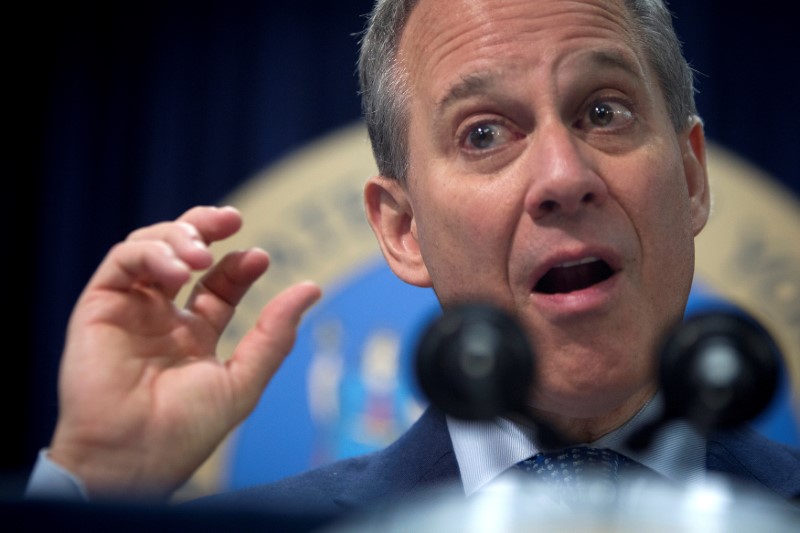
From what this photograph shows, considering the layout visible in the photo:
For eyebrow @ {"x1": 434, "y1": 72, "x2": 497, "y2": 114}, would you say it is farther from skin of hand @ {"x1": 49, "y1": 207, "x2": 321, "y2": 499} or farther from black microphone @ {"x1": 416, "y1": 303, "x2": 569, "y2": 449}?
black microphone @ {"x1": 416, "y1": 303, "x2": 569, "y2": 449}

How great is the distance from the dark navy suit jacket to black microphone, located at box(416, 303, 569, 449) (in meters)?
0.58

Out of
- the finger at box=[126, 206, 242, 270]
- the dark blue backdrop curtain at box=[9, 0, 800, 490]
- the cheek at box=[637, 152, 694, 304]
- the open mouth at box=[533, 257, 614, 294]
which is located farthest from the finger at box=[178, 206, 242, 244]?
the dark blue backdrop curtain at box=[9, 0, 800, 490]

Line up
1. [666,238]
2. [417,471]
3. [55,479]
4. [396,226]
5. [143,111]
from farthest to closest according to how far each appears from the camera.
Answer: [143,111]
[396,226]
[417,471]
[666,238]
[55,479]

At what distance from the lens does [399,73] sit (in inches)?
53.9

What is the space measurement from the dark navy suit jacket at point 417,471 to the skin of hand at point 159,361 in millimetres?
138

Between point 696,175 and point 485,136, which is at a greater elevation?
point 485,136

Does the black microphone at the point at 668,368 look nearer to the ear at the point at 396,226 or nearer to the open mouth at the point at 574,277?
the open mouth at the point at 574,277

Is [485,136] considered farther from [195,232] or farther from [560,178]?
[195,232]

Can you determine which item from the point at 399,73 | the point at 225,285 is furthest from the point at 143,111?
the point at 225,285

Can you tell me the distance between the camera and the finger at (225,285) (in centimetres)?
118

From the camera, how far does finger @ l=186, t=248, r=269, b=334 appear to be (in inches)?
46.3

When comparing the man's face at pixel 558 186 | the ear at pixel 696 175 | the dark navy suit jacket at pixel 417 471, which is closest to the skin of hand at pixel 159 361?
the dark navy suit jacket at pixel 417 471

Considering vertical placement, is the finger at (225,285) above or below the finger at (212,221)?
below

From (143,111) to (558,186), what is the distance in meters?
2.42
